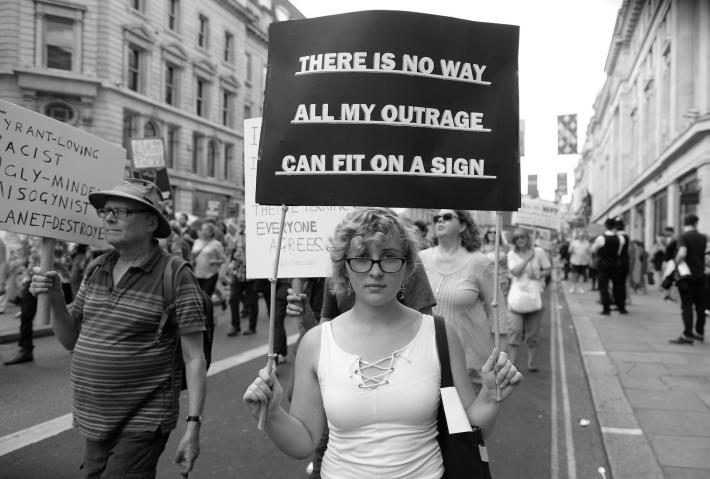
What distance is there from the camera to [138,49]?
32.0 m

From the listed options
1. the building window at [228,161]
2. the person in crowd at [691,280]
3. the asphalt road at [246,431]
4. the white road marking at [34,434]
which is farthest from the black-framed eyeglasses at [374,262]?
the building window at [228,161]

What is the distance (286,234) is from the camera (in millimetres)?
4121

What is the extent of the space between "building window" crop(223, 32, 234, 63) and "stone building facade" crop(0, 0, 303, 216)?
69 millimetres

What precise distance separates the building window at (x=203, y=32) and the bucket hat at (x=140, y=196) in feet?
124

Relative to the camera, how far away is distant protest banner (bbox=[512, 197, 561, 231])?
1163cm

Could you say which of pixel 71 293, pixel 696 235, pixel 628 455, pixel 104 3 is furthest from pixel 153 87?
pixel 628 455

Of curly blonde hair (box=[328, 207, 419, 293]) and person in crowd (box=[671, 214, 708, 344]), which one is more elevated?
curly blonde hair (box=[328, 207, 419, 293])

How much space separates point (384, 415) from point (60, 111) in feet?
101

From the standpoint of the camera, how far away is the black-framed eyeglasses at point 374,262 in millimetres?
1944

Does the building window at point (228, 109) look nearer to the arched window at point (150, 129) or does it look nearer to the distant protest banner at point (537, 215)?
the arched window at point (150, 129)

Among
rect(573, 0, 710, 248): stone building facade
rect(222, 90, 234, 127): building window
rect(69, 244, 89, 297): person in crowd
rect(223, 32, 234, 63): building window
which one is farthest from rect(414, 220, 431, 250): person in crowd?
rect(223, 32, 234, 63): building window

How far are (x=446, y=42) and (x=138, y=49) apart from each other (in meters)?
33.6

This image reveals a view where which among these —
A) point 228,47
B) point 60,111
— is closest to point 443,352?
point 60,111

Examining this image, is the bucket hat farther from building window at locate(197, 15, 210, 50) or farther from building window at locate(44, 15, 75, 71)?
building window at locate(197, 15, 210, 50)
